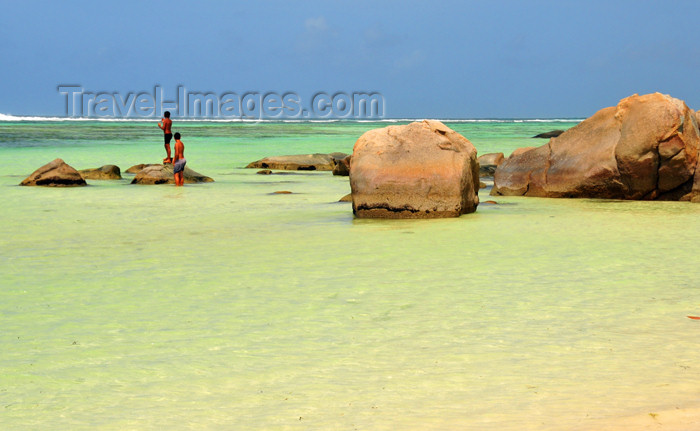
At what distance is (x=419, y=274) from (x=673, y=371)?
2655 millimetres

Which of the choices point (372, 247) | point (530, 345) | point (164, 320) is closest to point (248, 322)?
point (164, 320)

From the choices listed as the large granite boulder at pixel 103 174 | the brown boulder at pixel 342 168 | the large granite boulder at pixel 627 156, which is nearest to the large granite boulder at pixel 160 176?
the large granite boulder at pixel 103 174

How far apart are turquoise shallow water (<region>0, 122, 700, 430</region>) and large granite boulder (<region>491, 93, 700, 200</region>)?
10.1 feet

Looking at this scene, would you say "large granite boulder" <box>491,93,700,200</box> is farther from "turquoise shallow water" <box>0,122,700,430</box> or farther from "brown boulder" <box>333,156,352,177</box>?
"brown boulder" <box>333,156,352,177</box>

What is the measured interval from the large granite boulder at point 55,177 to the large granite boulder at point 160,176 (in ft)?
4.98

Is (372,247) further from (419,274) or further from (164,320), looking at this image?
(164,320)

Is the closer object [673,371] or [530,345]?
[673,371]

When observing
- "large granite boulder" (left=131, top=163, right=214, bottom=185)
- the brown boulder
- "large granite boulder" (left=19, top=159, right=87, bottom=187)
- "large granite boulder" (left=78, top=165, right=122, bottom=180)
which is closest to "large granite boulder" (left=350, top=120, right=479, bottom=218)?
"large granite boulder" (left=19, top=159, right=87, bottom=187)

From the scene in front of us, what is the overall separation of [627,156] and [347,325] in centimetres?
858

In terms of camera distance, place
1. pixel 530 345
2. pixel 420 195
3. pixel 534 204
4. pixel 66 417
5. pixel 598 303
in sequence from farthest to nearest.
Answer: pixel 534 204
pixel 420 195
pixel 598 303
pixel 530 345
pixel 66 417

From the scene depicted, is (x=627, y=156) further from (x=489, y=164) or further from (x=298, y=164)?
(x=298, y=164)

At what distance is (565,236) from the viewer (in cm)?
826

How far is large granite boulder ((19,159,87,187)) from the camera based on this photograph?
15.6 metres

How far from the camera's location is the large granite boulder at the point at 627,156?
11922 mm
